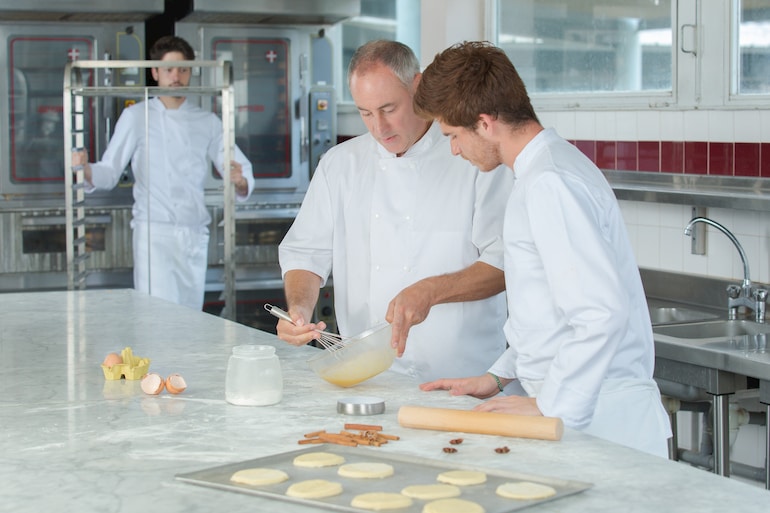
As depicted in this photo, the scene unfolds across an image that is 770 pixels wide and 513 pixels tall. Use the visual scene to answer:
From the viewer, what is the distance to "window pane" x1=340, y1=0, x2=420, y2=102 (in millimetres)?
6473

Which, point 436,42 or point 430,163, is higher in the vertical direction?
point 436,42

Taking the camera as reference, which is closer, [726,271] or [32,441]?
[32,441]

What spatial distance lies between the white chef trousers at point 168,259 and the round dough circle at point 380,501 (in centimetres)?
380

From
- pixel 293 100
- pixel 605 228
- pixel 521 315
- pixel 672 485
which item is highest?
pixel 293 100

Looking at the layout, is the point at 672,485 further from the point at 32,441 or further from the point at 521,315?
the point at 32,441

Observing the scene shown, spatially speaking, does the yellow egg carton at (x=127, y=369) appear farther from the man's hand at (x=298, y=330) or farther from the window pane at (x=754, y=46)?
the window pane at (x=754, y=46)

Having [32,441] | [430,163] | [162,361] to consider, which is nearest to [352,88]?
[430,163]

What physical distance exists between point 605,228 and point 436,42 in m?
3.25

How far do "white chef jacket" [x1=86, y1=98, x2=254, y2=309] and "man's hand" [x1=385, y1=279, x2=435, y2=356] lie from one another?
282 centimetres

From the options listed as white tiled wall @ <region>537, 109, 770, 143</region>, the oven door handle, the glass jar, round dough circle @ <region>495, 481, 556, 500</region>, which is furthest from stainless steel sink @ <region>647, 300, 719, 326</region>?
the oven door handle

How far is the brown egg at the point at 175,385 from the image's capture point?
2.08 m

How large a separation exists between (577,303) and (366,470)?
535mm

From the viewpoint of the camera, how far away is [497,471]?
5.01ft

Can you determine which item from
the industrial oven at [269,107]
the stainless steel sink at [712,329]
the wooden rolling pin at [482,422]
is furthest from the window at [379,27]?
the wooden rolling pin at [482,422]
